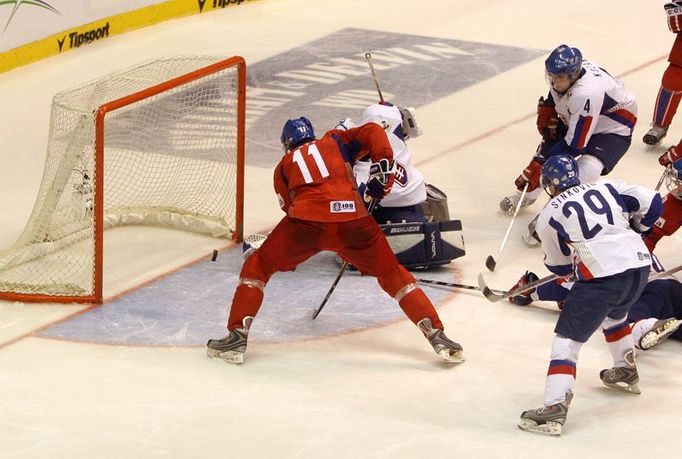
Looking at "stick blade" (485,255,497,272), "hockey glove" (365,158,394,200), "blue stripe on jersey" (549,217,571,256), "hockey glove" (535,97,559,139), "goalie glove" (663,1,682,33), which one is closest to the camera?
"blue stripe on jersey" (549,217,571,256)

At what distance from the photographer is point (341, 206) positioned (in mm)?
6336

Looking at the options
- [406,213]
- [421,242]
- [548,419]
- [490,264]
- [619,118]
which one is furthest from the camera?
[619,118]

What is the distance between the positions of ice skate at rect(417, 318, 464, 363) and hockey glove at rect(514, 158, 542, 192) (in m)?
1.92

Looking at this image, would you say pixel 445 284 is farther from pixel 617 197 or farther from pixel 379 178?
pixel 617 197

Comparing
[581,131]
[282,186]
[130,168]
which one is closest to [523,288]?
[282,186]

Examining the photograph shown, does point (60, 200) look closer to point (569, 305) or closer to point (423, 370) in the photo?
point (423, 370)

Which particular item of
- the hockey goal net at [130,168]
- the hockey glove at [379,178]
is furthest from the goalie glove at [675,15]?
the hockey glove at [379,178]

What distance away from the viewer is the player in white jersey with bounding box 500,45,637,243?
24.8ft

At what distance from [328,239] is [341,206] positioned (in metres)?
0.15

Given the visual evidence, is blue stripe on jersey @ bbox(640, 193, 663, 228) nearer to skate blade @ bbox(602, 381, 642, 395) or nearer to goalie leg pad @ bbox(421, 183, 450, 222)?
skate blade @ bbox(602, 381, 642, 395)

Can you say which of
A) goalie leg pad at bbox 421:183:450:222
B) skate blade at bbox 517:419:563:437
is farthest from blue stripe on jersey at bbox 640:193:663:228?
goalie leg pad at bbox 421:183:450:222

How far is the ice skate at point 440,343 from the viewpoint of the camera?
6.32m

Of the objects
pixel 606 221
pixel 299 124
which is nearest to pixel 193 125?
pixel 299 124

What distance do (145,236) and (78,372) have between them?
1.77 metres
